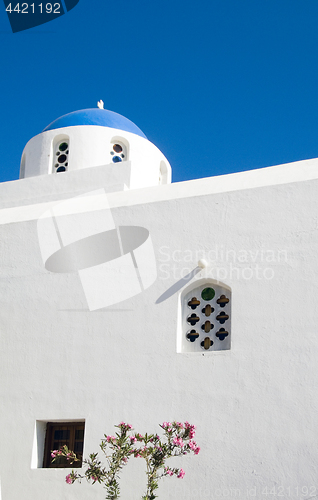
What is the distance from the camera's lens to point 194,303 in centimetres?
767

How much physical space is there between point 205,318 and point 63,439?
2.24 meters

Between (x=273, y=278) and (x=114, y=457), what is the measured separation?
102 inches

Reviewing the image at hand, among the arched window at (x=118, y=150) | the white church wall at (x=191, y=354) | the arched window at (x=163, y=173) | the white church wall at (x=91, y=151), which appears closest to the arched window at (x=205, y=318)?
the white church wall at (x=191, y=354)

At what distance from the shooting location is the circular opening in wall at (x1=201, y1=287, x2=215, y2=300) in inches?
301

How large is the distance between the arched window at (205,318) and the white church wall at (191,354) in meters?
0.17

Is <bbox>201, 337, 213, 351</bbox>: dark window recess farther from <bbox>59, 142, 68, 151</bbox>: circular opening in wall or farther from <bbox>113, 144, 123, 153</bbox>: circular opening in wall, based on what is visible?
<bbox>59, 142, 68, 151</bbox>: circular opening in wall

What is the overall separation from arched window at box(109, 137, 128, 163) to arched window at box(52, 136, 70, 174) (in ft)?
2.39

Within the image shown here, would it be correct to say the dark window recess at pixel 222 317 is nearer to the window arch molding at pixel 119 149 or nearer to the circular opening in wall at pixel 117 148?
the window arch molding at pixel 119 149

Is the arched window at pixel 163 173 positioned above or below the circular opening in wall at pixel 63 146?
below

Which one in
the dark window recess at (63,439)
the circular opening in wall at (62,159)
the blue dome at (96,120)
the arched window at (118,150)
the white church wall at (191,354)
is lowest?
the dark window recess at (63,439)

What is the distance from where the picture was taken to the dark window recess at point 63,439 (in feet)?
25.0

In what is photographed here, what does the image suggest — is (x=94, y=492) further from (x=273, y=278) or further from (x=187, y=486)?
(x=273, y=278)

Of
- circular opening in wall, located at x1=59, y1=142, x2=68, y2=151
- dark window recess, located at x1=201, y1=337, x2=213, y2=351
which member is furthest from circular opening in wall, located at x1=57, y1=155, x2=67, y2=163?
dark window recess, located at x1=201, y1=337, x2=213, y2=351

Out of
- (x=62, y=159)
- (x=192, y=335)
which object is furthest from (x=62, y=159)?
(x=192, y=335)
